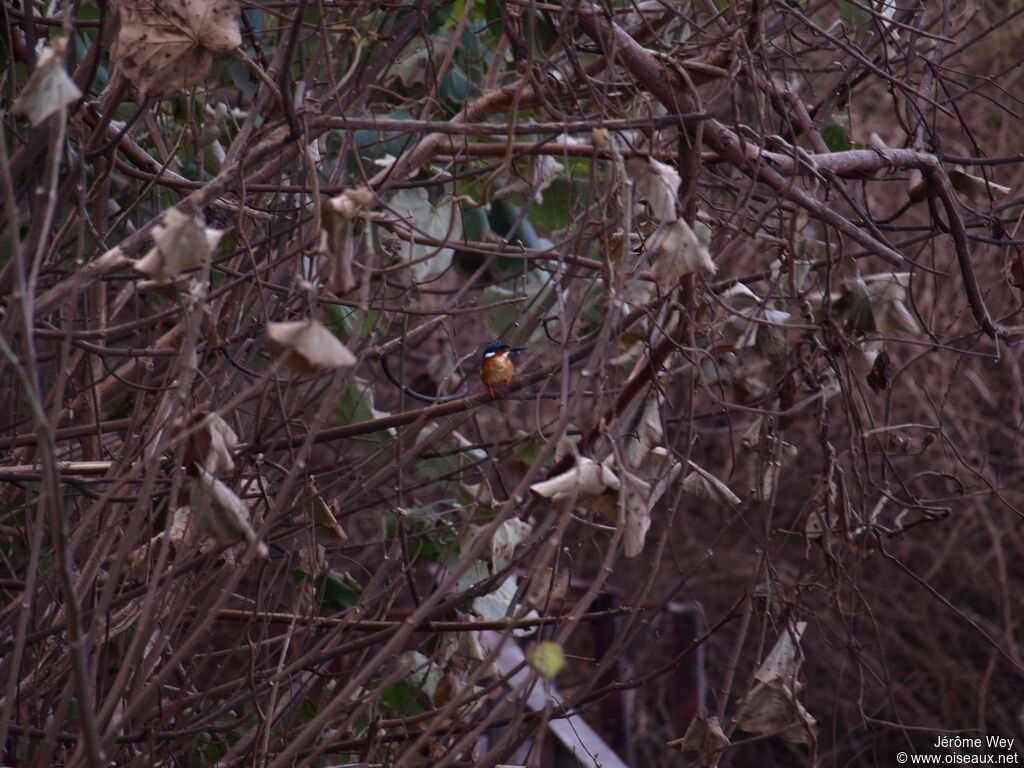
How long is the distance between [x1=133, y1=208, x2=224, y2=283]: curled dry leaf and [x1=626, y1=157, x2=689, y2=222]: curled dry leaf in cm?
50

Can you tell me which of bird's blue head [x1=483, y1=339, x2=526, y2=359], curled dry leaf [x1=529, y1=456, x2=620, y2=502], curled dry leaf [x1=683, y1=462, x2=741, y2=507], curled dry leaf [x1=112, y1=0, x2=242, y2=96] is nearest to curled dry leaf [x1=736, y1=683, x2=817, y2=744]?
curled dry leaf [x1=683, y1=462, x2=741, y2=507]

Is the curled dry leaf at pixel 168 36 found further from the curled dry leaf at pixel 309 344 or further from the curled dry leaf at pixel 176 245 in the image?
the curled dry leaf at pixel 309 344

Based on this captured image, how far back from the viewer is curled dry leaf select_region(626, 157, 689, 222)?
1144 mm

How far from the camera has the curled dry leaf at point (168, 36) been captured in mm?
1248

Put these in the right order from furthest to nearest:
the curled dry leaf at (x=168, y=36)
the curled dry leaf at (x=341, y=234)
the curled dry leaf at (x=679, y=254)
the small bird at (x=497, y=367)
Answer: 1. the small bird at (x=497, y=367)
2. the curled dry leaf at (x=168, y=36)
3. the curled dry leaf at (x=679, y=254)
4. the curled dry leaf at (x=341, y=234)

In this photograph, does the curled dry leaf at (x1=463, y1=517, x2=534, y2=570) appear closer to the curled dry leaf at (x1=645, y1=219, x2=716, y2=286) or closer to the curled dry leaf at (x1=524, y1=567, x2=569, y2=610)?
the curled dry leaf at (x1=524, y1=567, x2=569, y2=610)

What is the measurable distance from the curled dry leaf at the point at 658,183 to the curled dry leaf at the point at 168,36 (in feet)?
Answer: 1.76

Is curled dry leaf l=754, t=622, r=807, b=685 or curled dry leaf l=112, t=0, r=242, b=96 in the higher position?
curled dry leaf l=112, t=0, r=242, b=96

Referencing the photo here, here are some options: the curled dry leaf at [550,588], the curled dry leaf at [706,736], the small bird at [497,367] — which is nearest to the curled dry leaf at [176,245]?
the curled dry leaf at [550,588]

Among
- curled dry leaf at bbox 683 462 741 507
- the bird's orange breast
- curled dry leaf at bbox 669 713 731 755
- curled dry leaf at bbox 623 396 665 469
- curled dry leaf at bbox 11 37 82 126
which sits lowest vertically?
curled dry leaf at bbox 669 713 731 755

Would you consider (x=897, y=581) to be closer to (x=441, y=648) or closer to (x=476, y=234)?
(x=476, y=234)

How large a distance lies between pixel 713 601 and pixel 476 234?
11.8 feet

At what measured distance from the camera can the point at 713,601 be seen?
556cm

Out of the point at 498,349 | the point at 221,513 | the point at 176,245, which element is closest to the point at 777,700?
the point at 498,349
